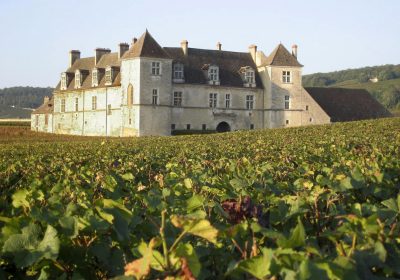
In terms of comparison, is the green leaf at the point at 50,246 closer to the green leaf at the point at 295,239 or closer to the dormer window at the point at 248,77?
the green leaf at the point at 295,239

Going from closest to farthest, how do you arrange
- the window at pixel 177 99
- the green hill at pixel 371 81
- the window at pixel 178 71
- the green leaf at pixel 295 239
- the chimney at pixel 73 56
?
the green leaf at pixel 295 239 < the window at pixel 177 99 < the window at pixel 178 71 < the chimney at pixel 73 56 < the green hill at pixel 371 81

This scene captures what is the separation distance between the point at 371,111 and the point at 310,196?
59.6m

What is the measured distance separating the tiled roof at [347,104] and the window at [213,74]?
40.5 feet

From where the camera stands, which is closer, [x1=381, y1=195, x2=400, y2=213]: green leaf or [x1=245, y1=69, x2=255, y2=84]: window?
[x1=381, y1=195, x2=400, y2=213]: green leaf

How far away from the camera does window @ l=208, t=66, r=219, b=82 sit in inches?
2074

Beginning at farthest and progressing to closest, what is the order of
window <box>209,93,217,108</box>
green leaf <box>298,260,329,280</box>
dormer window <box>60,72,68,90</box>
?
dormer window <box>60,72,68,90</box> → window <box>209,93,217,108</box> → green leaf <box>298,260,329,280</box>

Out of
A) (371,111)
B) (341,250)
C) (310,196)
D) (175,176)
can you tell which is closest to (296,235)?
(341,250)

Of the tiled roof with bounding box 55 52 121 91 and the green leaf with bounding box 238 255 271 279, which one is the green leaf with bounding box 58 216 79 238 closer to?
the green leaf with bounding box 238 255 271 279

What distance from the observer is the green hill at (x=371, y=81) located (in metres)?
112

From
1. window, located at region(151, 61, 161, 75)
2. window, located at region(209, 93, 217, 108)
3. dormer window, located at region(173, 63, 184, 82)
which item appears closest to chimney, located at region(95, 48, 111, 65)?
dormer window, located at region(173, 63, 184, 82)

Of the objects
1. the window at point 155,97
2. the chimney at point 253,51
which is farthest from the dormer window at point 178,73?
the chimney at point 253,51

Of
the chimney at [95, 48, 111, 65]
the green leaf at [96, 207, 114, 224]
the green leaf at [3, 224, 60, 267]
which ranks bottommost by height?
the green leaf at [3, 224, 60, 267]

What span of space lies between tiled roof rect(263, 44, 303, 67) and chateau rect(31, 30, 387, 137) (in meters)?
0.01

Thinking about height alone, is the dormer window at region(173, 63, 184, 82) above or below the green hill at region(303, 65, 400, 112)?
below
